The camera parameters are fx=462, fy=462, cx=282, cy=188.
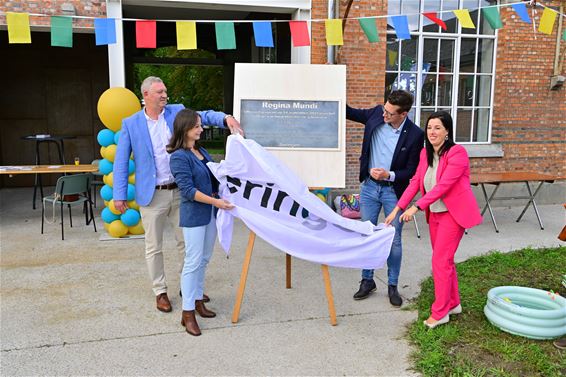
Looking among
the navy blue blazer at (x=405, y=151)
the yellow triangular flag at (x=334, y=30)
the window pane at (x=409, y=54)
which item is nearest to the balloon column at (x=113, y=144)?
the yellow triangular flag at (x=334, y=30)

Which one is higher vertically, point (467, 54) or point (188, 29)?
point (467, 54)

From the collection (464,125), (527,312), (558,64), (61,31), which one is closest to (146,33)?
(61,31)

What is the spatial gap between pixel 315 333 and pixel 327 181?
4.30ft

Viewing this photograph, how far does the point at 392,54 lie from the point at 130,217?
5.24m

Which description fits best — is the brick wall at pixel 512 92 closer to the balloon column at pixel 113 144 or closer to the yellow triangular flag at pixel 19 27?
the balloon column at pixel 113 144

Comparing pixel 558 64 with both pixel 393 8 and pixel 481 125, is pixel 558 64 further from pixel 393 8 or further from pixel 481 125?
pixel 393 8

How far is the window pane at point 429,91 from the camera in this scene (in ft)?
27.7

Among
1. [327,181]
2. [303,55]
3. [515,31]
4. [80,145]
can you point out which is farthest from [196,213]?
[80,145]

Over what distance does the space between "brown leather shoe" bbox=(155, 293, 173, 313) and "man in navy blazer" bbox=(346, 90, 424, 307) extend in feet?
5.58

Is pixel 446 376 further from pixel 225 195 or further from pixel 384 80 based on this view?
pixel 384 80

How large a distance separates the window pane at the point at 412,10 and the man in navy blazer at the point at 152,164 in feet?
18.0

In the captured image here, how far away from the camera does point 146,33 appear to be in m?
5.72

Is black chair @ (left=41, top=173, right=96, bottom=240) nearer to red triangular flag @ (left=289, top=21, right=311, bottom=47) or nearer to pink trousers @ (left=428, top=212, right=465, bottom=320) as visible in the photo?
red triangular flag @ (left=289, top=21, right=311, bottom=47)

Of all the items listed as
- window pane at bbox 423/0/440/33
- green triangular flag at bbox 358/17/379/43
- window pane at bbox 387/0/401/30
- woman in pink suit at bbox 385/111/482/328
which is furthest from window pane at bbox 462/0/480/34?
woman in pink suit at bbox 385/111/482/328
